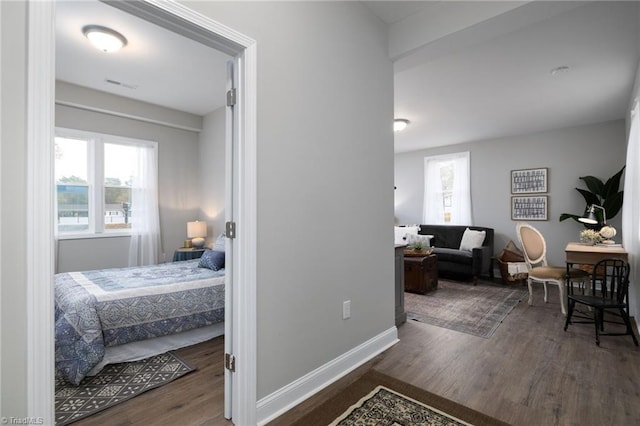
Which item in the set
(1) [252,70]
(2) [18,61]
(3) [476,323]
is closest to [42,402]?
(2) [18,61]

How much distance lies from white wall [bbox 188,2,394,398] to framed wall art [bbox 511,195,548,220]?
174 inches

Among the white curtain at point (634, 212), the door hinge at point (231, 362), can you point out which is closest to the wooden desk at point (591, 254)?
the white curtain at point (634, 212)

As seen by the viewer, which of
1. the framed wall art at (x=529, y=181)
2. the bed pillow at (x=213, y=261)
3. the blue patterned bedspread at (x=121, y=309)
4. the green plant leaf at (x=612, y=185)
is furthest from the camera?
the framed wall art at (x=529, y=181)

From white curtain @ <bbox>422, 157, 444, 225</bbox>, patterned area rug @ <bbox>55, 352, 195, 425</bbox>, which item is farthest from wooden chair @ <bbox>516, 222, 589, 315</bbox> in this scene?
patterned area rug @ <bbox>55, 352, 195, 425</bbox>

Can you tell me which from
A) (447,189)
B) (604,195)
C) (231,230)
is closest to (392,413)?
(231,230)

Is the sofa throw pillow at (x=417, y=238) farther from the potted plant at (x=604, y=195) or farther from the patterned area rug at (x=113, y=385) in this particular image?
the patterned area rug at (x=113, y=385)

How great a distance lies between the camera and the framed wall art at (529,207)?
557 cm

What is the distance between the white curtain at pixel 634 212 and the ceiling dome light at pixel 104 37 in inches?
200

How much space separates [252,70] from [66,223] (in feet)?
13.7

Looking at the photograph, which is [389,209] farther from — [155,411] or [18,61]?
[18,61]

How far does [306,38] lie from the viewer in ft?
6.53

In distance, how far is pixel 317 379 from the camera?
2053mm

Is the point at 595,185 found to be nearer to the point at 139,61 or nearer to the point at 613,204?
the point at 613,204

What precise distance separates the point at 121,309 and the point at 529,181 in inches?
257
